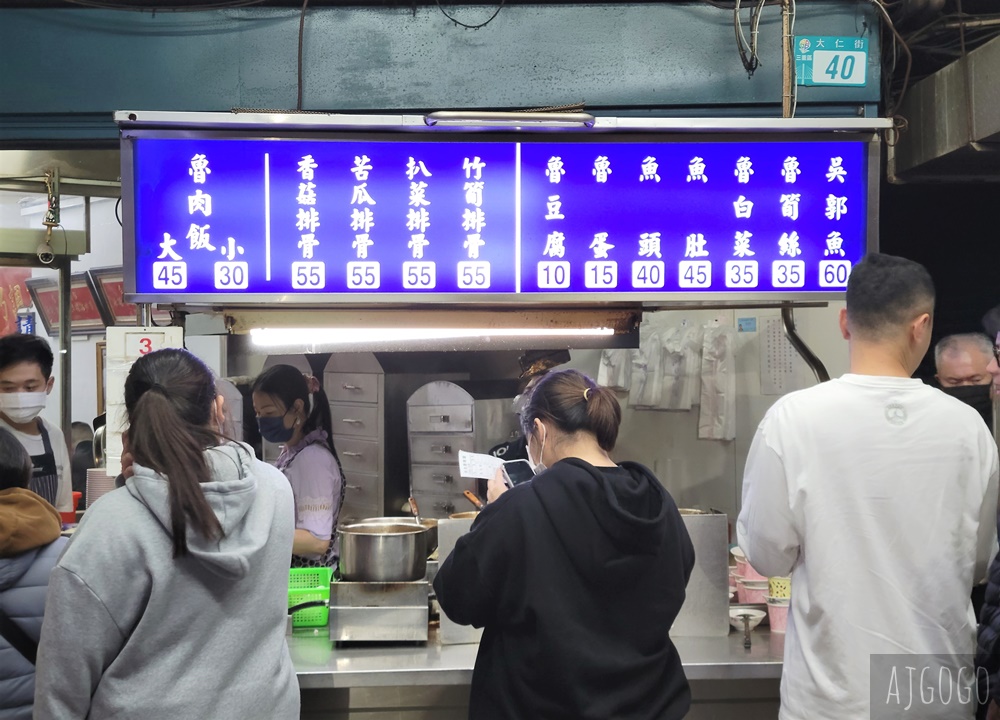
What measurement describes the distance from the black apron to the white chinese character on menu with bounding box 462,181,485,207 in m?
2.96

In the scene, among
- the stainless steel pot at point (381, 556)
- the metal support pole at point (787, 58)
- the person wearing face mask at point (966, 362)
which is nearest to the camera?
the stainless steel pot at point (381, 556)

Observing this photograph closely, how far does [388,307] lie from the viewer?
331 centimetres

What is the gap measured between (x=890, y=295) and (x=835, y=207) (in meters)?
0.97

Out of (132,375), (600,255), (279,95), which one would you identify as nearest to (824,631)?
(600,255)

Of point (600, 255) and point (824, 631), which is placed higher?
point (600, 255)

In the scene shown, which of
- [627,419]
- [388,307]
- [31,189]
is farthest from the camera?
[627,419]

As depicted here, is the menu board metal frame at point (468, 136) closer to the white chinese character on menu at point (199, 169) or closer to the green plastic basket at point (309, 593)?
the white chinese character on menu at point (199, 169)

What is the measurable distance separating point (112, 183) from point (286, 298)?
11.0ft

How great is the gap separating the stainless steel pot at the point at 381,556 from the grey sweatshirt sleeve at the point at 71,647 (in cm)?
100

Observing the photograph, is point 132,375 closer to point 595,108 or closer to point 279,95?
point 279,95

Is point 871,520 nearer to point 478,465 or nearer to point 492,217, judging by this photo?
point 478,465

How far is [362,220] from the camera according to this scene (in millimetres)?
2998

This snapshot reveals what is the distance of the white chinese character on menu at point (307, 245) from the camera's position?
2.97m

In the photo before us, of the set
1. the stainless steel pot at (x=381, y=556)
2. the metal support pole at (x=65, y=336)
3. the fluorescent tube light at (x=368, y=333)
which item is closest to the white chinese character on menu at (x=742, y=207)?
the fluorescent tube light at (x=368, y=333)
